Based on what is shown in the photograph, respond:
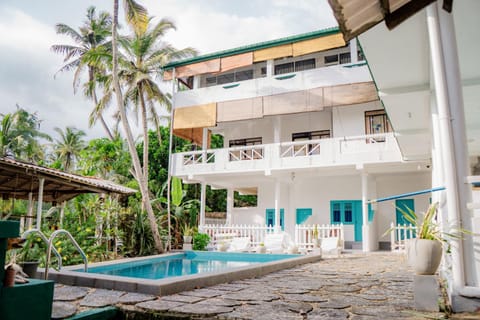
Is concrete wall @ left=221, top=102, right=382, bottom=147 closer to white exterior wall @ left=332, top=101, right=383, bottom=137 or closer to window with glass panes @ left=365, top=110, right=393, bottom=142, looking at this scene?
white exterior wall @ left=332, top=101, right=383, bottom=137

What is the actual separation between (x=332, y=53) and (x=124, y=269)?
1271 centimetres

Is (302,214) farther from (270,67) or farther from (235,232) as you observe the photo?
(270,67)

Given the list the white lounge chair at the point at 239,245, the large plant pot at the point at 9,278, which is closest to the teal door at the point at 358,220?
the white lounge chair at the point at 239,245

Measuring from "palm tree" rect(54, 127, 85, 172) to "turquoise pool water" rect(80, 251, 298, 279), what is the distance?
83.5 ft

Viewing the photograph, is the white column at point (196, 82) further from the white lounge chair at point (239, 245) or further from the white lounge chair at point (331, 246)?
the white lounge chair at point (331, 246)

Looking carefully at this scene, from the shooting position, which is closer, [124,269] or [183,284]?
[183,284]

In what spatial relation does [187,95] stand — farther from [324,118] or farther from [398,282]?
[398,282]

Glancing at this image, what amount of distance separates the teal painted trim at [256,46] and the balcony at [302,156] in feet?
14.2

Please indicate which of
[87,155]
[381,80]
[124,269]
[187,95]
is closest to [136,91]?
[187,95]

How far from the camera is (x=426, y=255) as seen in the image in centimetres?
341

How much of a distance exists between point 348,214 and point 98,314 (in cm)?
1420

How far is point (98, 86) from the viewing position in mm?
22922

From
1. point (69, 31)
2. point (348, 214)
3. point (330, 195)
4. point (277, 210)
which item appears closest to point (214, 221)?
point (277, 210)

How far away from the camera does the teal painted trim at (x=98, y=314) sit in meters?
3.29
